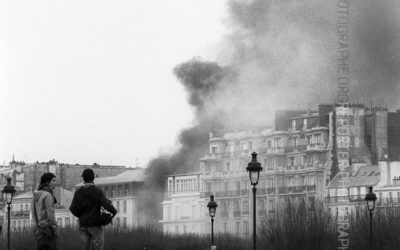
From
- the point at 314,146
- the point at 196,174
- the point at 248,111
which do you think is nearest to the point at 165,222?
the point at 196,174

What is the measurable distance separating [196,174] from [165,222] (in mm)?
5323

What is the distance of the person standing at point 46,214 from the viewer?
22547 mm

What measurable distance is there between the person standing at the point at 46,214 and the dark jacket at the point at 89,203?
0.91 m

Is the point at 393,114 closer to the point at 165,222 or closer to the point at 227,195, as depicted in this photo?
the point at 227,195

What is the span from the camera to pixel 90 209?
21688 mm

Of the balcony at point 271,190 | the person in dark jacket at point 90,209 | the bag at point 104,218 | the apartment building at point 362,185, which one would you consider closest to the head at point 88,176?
the person in dark jacket at point 90,209

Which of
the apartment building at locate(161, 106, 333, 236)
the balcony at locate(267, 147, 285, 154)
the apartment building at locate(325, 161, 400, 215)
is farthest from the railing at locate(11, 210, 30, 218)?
the apartment building at locate(325, 161, 400, 215)

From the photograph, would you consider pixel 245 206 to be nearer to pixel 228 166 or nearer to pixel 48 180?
pixel 228 166

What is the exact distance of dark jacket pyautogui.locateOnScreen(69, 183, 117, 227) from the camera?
2158cm

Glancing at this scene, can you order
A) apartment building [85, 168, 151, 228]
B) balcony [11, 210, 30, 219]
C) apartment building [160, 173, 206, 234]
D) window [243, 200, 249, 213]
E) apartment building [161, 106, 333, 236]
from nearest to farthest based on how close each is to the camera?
apartment building [161, 106, 333, 236], window [243, 200, 249, 213], apartment building [160, 173, 206, 234], apartment building [85, 168, 151, 228], balcony [11, 210, 30, 219]

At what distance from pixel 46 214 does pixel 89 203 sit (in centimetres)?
115

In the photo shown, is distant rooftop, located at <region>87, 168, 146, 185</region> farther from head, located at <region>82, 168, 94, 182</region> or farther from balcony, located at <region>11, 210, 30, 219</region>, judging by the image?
head, located at <region>82, 168, 94, 182</region>

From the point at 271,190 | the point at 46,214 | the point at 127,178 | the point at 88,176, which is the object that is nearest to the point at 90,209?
the point at 88,176

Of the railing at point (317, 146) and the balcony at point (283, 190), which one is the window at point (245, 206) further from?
the railing at point (317, 146)
